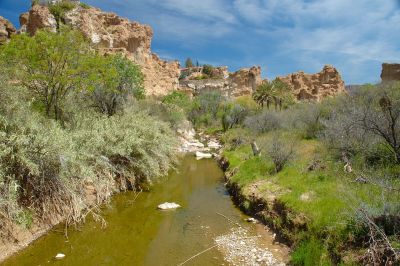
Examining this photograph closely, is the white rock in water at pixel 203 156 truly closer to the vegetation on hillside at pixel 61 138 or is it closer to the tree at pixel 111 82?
the vegetation on hillside at pixel 61 138

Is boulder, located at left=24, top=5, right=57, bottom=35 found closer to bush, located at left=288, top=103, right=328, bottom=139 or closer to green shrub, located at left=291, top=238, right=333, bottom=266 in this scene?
bush, located at left=288, top=103, right=328, bottom=139

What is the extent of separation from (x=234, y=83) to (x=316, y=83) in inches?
859

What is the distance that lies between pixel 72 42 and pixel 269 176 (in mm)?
11388

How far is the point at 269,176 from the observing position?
14.0 metres

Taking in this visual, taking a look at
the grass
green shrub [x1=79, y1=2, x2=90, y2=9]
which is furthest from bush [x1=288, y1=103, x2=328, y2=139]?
green shrub [x1=79, y1=2, x2=90, y2=9]

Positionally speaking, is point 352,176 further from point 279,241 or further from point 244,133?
point 244,133

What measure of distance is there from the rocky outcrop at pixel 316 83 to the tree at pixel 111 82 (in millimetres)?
57818

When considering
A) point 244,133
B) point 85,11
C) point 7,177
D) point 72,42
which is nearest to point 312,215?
point 7,177

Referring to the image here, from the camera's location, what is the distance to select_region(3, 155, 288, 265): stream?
28.3 ft

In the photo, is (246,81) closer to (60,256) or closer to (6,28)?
(6,28)

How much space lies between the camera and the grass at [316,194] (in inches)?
300

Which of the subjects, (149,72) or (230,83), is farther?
(230,83)

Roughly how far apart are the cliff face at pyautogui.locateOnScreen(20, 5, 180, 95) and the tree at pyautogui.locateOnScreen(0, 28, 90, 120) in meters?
30.6

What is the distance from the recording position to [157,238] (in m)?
10.2
